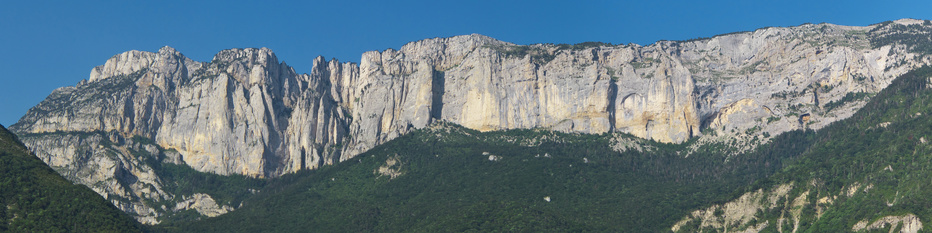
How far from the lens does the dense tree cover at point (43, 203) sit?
12788cm

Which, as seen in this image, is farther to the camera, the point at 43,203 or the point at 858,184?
the point at 858,184

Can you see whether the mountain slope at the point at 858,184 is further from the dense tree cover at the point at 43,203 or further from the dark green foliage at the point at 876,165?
the dense tree cover at the point at 43,203

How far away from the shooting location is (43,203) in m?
133

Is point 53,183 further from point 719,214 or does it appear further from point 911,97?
point 911,97

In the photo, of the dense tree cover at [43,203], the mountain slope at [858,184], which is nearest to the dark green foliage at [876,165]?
the mountain slope at [858,184]

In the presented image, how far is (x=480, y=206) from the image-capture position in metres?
188

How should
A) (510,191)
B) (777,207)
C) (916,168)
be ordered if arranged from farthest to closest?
(510,191), (777,207), (916,168)

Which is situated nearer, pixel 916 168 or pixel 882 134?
pixel 916 168

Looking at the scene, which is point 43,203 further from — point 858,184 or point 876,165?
point 876,165

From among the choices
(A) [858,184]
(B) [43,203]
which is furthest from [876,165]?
(B) [43,203]

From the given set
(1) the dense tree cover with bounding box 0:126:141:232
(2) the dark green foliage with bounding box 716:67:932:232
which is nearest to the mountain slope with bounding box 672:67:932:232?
(2) the dark green foliage with bounding box 716:67:932:232

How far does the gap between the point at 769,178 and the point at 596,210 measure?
3053 centimetres

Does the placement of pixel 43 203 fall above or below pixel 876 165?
Answer: below

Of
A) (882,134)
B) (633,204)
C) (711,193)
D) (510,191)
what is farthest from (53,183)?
(882,134)
